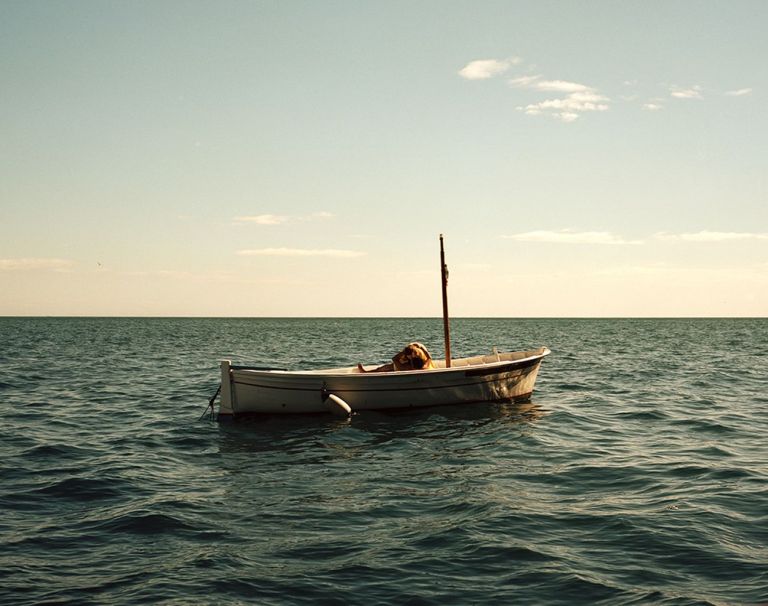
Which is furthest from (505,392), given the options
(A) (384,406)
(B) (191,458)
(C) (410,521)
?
(C) (410,521)

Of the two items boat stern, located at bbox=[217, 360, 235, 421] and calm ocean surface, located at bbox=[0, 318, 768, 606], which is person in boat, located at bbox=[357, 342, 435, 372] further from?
boat stern, located at bbox=[217, 360, 235, 421]

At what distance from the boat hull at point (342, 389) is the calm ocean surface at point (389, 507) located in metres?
0.45

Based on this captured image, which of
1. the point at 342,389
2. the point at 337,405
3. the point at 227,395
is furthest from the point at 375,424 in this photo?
the point at 227,395

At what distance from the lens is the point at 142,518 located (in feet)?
31.2

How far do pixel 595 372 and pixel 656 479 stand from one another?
22829 millimetres

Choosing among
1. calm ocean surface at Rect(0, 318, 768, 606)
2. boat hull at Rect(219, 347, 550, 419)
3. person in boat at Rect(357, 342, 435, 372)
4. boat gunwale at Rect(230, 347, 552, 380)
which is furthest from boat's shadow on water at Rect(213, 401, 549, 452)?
person in boat at Rect(357, 342, 435, 372)

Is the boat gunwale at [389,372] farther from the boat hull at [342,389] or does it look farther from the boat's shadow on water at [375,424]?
the boat's shadow on water at [375,424]

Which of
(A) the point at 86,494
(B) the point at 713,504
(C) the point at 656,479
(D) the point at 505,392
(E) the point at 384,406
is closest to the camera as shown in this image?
(B) the point at 713,504

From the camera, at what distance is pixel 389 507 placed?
10164mm

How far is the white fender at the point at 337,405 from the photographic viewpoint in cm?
1791

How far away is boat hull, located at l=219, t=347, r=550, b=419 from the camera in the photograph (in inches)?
706

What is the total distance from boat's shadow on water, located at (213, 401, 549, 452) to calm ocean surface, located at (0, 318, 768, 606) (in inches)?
3.8

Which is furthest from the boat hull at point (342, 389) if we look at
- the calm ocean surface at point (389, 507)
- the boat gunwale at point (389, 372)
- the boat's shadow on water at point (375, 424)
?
the calm ocean surface at point (389, 507)

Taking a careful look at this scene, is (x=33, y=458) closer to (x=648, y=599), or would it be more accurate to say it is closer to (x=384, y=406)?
(x=384, y=406)
